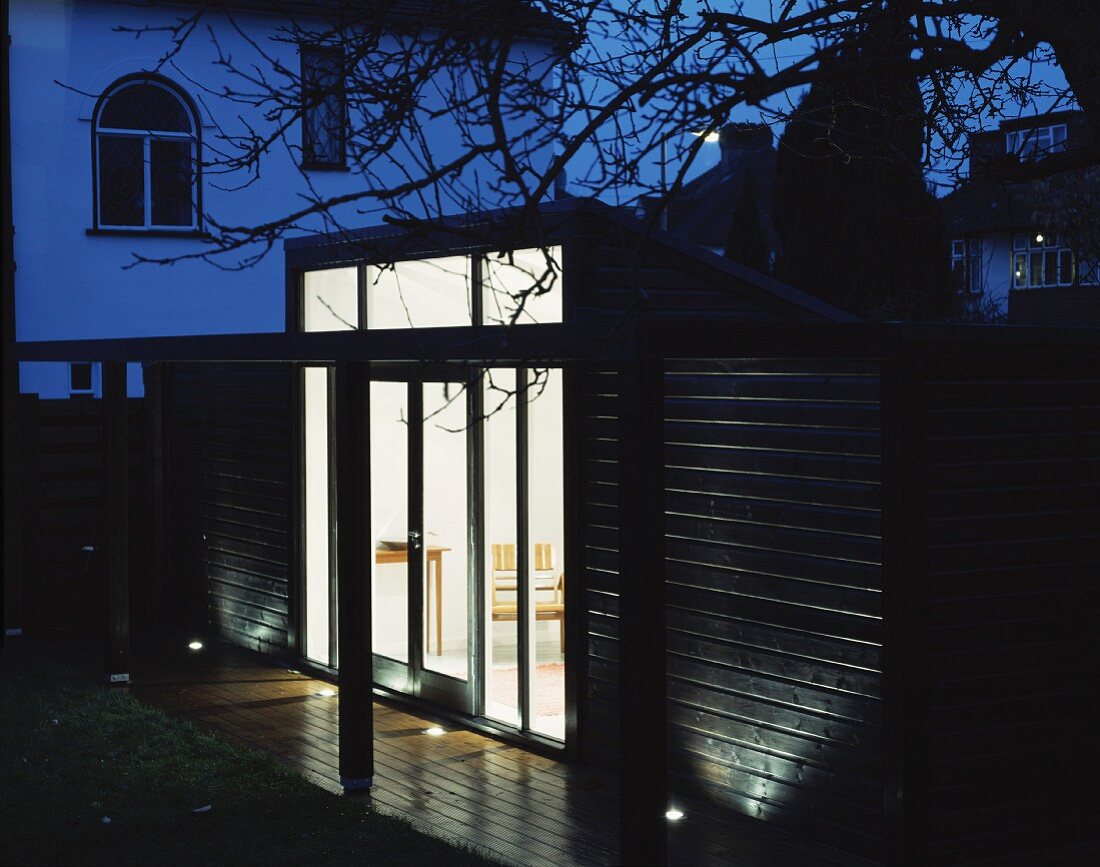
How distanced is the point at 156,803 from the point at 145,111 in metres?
A: 13.3

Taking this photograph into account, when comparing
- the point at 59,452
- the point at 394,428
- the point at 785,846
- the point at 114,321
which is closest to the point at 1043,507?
the point at 785,846

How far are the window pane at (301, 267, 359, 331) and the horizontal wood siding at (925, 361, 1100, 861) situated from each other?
17.0 ft

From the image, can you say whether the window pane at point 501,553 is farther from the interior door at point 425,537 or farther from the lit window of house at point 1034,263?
the lit window of house at point 1034,263

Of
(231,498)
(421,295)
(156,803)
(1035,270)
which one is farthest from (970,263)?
(156,803)

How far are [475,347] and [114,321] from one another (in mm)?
13591

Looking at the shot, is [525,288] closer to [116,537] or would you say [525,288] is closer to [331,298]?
[331,298]

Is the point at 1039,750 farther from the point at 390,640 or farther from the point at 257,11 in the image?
the point at 257,11

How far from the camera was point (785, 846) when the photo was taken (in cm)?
688

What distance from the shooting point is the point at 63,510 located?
Result: 42.0 feet

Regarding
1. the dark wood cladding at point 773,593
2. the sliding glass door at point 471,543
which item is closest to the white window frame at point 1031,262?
the sliding glass door at point 471,543

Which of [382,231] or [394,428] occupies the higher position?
[382,231]

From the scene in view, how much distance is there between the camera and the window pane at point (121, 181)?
1898cm

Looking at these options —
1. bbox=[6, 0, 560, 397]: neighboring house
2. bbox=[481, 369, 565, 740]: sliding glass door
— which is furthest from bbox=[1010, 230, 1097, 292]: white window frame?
bbox=[481, 369, 565, 740]: sliding glass door

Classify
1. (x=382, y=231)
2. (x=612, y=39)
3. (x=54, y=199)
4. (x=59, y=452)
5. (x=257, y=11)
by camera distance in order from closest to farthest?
(x=612, y=39), (x=382, y=231), (x=59, y=452), (x=54, y=199), (x=257, y=11)
